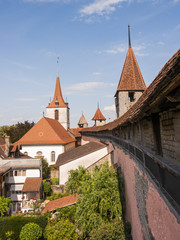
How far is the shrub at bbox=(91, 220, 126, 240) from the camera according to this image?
28.4ft

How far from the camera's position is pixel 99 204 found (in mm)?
9992

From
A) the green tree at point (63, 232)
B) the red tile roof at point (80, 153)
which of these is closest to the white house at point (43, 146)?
the red tile roof at point (80, 153)

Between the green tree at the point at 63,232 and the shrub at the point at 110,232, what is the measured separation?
3404 millimetres

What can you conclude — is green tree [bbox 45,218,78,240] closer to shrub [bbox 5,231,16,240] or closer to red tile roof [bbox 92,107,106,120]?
shrub [bbox 5,231,16,240]

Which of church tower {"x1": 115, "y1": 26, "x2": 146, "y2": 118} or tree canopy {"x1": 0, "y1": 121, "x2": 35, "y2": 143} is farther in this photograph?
tree canopy {"x1": 0, "y1": 121, "x2": 35, "y2": 143}

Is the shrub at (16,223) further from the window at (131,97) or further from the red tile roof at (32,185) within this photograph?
the window at (131,97)

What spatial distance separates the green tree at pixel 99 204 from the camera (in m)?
9.72

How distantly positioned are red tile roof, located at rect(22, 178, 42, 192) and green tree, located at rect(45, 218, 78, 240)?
26.8 feet

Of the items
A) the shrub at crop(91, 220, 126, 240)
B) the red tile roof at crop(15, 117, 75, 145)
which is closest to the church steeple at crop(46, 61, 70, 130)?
the red tile roof at crop(15, 117, 75, 145)

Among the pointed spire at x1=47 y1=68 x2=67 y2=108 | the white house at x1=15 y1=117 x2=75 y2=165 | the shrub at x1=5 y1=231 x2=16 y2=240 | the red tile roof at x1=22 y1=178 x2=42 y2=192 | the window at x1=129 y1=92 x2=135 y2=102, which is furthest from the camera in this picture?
the pointed spire at x1=47 y1=68 x2=67 y2=108

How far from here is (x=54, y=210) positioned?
14945 millimetres

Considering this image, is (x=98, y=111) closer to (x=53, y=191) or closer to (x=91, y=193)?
(x=53, y=191)

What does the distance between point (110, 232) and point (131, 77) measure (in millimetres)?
17741

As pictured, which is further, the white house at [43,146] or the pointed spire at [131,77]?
the white house at [43,146]
